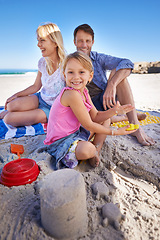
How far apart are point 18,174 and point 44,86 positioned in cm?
152

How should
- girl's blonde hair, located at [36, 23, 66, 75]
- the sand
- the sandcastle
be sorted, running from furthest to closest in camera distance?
girl's blonde hair, located at [36, 23, 66, 75]
the sand
the sandcastle

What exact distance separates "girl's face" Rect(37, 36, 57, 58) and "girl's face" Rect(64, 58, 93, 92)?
0.83m

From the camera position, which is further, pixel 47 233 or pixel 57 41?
pixel 57 41

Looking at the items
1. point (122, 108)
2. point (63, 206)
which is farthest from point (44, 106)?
point (63, 206)

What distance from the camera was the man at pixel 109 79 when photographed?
215 cm

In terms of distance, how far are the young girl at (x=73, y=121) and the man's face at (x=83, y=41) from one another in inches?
31.2

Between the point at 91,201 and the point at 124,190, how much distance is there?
0.33 meters

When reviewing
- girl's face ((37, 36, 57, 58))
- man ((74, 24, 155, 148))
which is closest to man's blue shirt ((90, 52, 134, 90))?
man ((74, 24, 155, 148))

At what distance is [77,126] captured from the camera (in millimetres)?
1814

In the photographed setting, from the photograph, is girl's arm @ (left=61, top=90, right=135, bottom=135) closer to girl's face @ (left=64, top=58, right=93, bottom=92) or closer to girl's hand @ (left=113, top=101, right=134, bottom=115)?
girl's face @ (left=64, top=58, right=93, bottom=92)

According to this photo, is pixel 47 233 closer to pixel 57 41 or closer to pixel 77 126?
pixel 77 126

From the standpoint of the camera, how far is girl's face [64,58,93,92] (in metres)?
Result: 1.63

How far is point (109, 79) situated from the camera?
2363 mm

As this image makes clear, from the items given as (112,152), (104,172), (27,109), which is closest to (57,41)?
(27,109)
